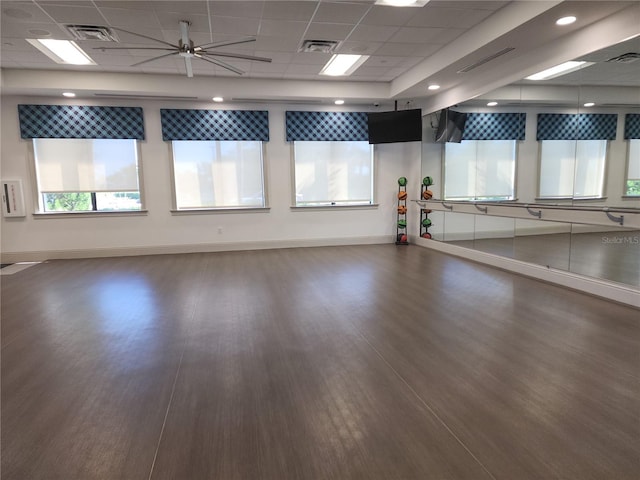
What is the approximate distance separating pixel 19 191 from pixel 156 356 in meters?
6.53

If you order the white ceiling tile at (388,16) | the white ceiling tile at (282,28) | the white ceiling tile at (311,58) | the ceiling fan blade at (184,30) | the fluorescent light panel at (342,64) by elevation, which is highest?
the fluorescent light panel at (342,64)

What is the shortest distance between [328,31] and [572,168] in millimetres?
3750

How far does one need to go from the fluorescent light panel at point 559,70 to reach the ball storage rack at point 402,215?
3.75 m

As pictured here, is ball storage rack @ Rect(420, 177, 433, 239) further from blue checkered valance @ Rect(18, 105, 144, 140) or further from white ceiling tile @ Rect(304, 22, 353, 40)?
blue checkered valance @ Rect(18, 105, 144, 140)

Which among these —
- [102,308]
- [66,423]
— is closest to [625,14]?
[66,423]

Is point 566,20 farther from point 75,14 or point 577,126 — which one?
point 75,14

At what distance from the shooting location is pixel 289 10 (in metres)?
4.60

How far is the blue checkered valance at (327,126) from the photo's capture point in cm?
850

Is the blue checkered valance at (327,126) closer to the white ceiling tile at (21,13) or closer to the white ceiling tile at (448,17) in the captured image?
the white ceiling tile at (448,17)

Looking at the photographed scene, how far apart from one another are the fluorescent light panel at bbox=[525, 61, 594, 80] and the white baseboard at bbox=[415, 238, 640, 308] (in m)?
2.58

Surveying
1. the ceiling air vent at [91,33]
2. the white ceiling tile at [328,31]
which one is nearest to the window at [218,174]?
the ceiling air vent at [91,33]

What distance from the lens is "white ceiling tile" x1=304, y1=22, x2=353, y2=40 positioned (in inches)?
199

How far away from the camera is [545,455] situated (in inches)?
75.2

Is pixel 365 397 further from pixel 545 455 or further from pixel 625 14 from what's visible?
pixel 625 14
